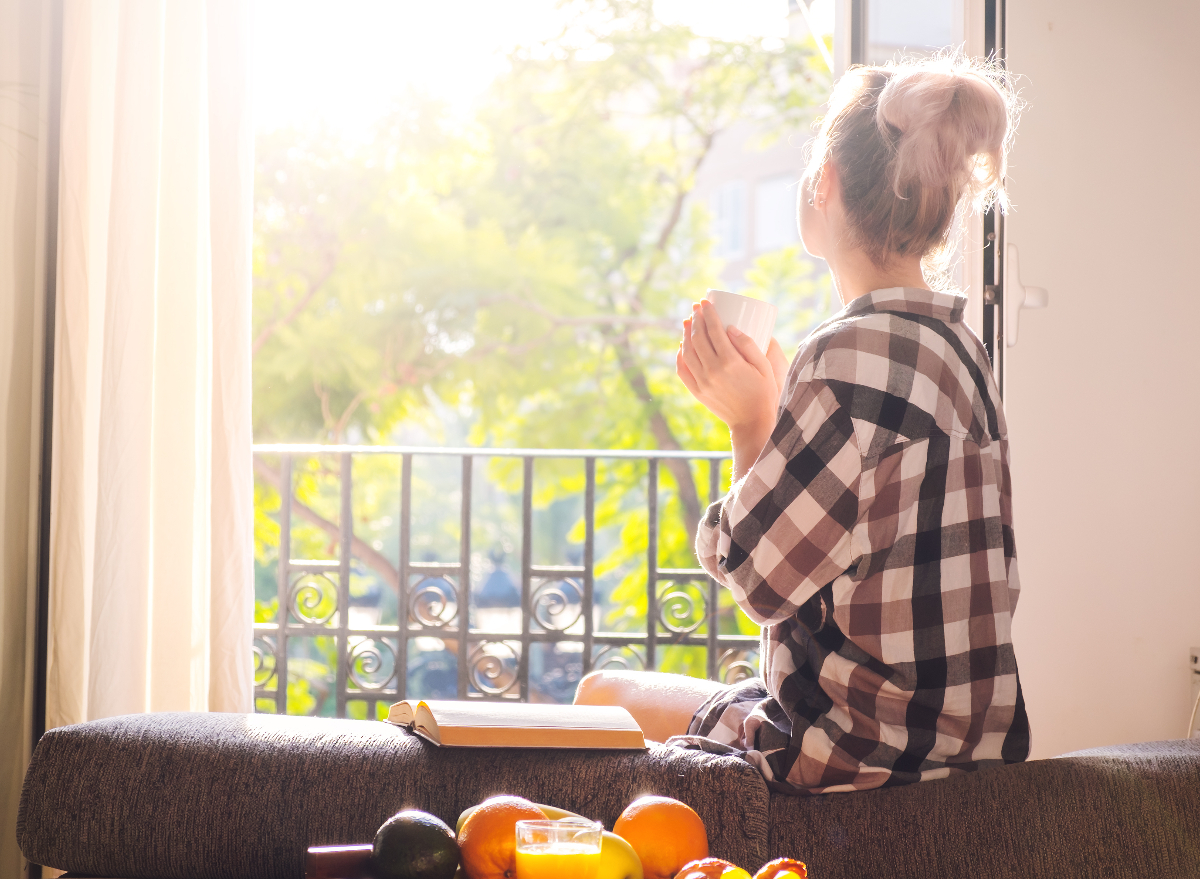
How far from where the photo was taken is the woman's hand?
3.05ft

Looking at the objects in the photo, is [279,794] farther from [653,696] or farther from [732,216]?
[732,216]

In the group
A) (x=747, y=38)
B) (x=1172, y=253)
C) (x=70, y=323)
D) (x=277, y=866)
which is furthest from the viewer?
(x=747, y=38)

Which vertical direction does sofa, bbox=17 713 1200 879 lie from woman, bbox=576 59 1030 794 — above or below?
below

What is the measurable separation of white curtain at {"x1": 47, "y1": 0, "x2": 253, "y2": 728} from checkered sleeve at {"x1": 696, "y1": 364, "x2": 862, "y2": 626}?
942 mm

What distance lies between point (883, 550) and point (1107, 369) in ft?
3.84

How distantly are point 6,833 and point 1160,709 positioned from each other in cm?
193

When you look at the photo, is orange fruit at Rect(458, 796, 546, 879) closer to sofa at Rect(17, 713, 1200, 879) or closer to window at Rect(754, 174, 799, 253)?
sofa at Rect(17, 713, 1200, 879)

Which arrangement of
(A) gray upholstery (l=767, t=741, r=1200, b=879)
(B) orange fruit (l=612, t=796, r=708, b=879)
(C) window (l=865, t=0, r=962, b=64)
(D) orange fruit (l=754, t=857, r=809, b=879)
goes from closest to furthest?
(D) orange fruit (l=754, t=857, r=809, b=879) → (B) orange fruit (l=612, t=796, r=708, b=879) → (A) gray upholstery (l=767, t=741, r=1200, b=879) → (C) window (l=865, t=0, r=962, b=64)

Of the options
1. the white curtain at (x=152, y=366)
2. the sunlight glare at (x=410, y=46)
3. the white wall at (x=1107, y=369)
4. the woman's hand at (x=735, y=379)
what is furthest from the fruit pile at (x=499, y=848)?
the sunlight glare at (x=410, y=46)

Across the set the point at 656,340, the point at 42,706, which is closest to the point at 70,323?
the point at 42,706

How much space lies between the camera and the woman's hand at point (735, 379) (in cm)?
93

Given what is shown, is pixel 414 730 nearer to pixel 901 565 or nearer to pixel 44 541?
pixel 901 565

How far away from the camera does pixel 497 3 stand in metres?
5.04

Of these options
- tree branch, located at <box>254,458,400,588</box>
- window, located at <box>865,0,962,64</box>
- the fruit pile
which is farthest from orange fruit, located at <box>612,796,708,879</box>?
tree branch, located at <box>254,458,400,588</box>
